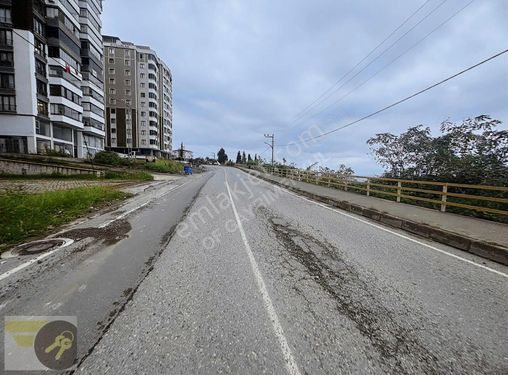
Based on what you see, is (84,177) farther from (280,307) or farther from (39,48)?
(39,48)

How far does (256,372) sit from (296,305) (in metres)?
1.10

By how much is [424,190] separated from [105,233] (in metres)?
10.7

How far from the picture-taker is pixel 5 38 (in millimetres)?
32594

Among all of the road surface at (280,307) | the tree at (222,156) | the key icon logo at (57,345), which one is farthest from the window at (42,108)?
the tree at (222,156)

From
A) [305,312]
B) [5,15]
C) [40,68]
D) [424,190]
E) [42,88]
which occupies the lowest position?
[305,312]

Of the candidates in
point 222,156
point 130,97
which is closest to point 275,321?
point 130,97

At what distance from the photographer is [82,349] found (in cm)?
222

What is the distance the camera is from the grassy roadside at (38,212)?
5656 millimetres

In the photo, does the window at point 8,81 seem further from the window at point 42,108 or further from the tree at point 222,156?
the tree at point 222,156

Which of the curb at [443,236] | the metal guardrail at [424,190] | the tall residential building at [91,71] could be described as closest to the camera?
the curb at [443,236]

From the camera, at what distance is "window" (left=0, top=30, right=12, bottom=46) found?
107 feet

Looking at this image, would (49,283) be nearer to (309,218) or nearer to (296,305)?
(296,305)

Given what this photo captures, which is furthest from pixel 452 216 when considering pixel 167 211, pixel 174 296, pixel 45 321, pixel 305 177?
pixel 305 177

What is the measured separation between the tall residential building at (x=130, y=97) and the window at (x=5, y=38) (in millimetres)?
35087
